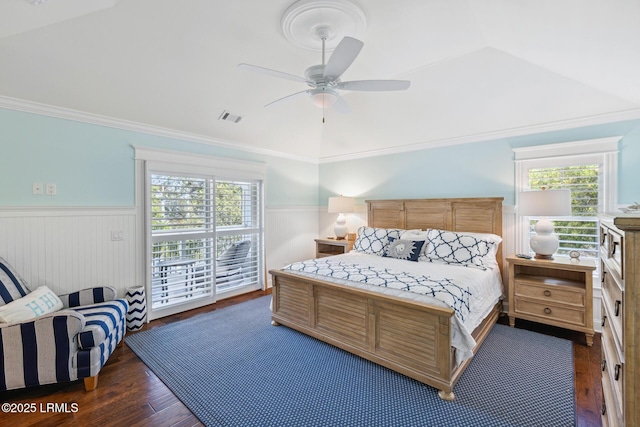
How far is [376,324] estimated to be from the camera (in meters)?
2.50

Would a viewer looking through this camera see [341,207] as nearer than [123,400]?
No

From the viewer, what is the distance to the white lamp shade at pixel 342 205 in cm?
491

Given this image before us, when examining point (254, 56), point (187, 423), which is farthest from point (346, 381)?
point (254, 56)

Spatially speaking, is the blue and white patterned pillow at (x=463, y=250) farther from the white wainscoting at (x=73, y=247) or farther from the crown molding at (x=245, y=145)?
the white wainscoting at (x=73, y=247)

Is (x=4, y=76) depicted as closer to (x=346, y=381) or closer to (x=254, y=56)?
(x=254, y=56)

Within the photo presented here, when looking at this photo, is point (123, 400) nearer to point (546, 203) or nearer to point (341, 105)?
point (341, 105)

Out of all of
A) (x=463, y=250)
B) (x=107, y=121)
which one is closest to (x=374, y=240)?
(x=463, y=250)

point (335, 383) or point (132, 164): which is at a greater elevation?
point (132, 164)

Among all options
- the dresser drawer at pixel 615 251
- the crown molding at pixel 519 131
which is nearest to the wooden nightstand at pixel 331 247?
the crown molding at pixel 519 131

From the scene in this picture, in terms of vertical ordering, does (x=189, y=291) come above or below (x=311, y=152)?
below

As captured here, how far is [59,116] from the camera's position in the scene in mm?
2945

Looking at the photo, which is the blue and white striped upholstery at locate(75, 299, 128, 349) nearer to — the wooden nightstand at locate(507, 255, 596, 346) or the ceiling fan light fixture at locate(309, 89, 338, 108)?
the ceiling fan light fixture at locate(309, 89, 338, 108)

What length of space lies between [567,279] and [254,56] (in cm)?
407

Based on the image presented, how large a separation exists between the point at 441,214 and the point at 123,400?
156 inches
